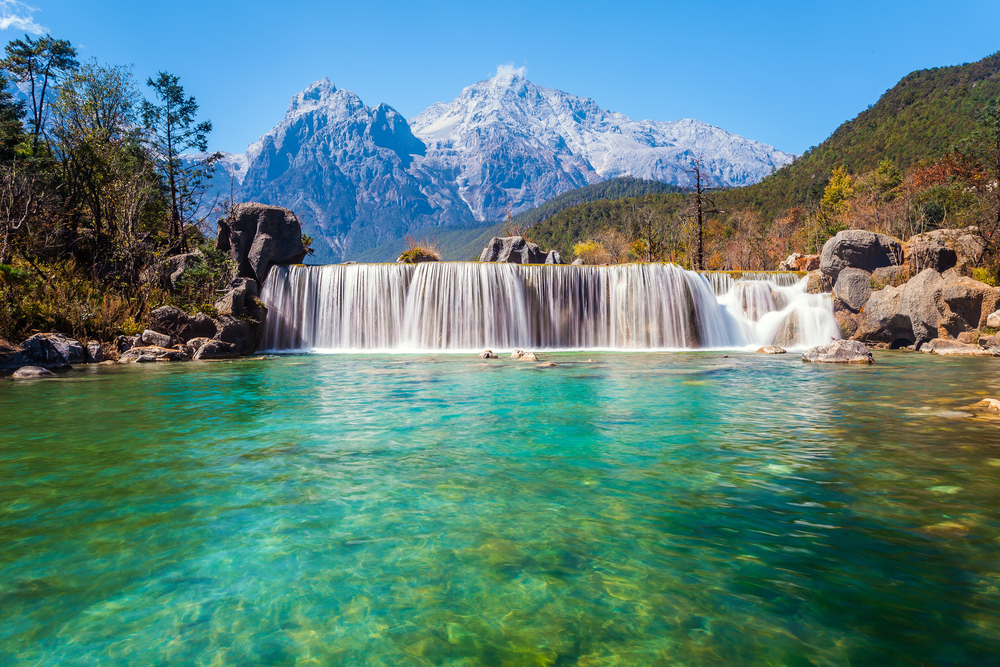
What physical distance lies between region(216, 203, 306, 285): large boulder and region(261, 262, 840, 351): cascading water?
0.83 m

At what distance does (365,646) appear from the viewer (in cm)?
243

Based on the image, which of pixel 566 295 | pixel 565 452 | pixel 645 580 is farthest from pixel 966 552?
pixel 566 295

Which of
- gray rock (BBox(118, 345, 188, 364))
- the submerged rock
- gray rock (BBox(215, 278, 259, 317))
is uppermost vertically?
gray rock (BBox(215, 278, 259, 317))

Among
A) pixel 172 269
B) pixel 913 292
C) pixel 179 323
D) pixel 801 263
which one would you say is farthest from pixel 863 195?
pixel 179 323

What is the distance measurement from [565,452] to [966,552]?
11.1 feet

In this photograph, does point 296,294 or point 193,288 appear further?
point 296,294

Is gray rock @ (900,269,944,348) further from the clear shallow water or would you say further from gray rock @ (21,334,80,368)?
gray rock @ (21,334,80,368)

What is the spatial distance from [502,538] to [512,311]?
19751 millimetres

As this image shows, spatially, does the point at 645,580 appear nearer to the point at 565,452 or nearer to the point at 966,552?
the point at 966,552

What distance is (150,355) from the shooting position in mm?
16031

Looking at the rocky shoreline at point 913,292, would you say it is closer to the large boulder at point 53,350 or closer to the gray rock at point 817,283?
the gray rock at point 817,283

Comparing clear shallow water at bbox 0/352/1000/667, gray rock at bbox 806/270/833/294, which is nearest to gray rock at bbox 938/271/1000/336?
gray rock at bbox 806/270/833/294

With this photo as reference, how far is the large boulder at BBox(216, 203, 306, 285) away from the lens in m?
23.6

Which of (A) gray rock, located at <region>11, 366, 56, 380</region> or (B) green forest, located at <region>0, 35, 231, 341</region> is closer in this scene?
(A) gray rock, located at <region>11, 366, 56, 380</region>
